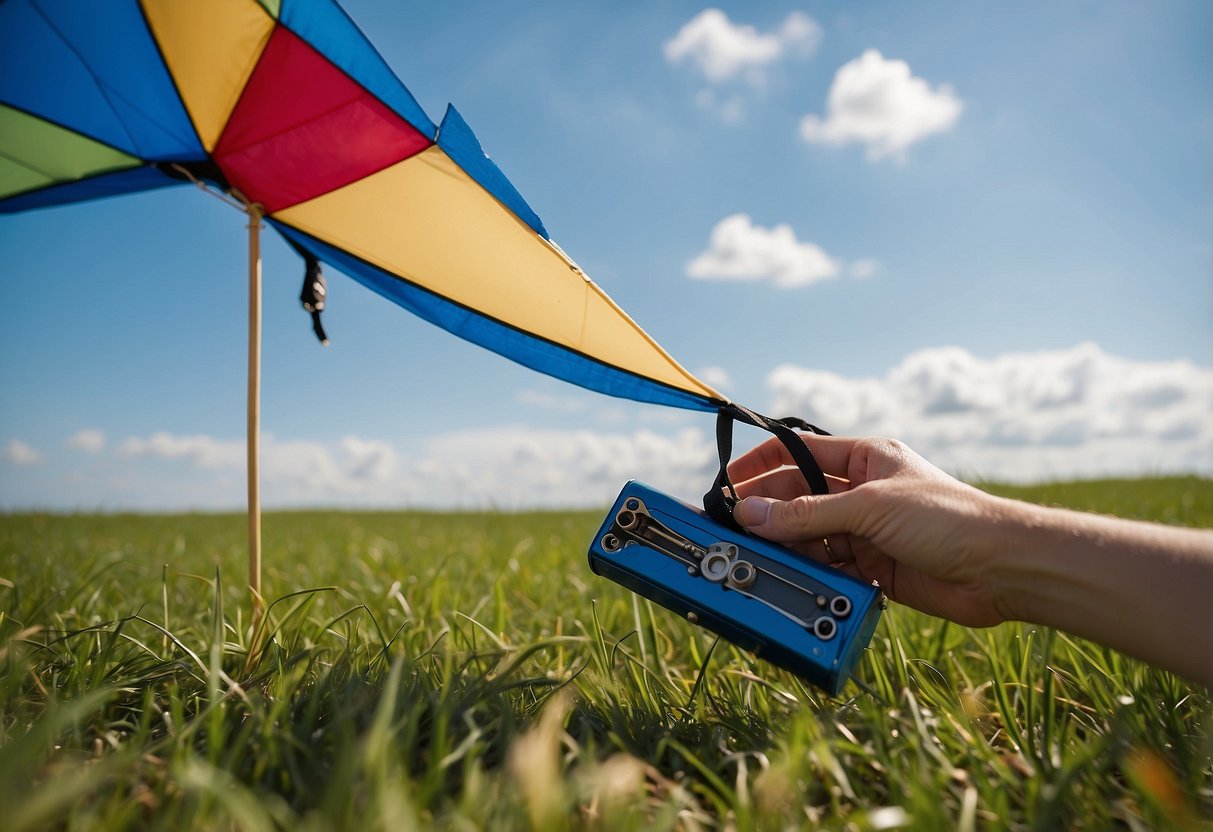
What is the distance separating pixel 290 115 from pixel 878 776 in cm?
242

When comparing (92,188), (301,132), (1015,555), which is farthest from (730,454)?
(92,188)

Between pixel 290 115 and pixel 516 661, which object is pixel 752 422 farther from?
pixel 290 115

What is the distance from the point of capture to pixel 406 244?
2.47 metres

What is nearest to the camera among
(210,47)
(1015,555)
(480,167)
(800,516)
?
(1015,555)

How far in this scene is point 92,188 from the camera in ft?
9.48

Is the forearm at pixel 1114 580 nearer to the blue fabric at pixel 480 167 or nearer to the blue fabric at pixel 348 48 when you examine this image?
the blue fabric at pixel 480 167

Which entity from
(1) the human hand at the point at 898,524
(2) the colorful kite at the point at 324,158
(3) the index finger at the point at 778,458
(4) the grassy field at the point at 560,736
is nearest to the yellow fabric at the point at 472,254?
(2) the colorful kite at the point at 324,158

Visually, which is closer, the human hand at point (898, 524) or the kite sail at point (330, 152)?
the human hand at point (898, 524)

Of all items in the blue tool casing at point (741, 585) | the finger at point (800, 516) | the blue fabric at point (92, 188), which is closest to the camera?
the blue tool casing at point (741, 585)

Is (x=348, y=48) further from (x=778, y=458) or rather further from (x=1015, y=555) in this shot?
(x=1015, y=555)

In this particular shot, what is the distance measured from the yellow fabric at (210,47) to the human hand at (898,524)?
1.96 m

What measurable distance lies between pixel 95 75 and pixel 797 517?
2619mm

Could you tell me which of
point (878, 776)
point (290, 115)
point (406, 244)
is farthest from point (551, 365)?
point (878, 776)

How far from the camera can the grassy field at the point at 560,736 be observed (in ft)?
3.94
